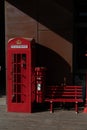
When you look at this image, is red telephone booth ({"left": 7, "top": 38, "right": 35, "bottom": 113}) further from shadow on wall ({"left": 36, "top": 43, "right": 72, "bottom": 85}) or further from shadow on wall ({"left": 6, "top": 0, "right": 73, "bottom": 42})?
shadow on wall ({"left": 6, "top": 0, "right": 73, "bottom": 42})

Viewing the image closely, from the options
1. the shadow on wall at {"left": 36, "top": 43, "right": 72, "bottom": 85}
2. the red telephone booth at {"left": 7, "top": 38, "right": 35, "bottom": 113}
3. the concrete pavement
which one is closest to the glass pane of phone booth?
the red telephone booth at {"left": 7, "top": 38, "right": 35, "bottom": 113}

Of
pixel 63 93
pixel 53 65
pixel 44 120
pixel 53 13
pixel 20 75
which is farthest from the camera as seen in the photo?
pixel 53 65

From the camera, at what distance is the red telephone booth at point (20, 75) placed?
1134 cm

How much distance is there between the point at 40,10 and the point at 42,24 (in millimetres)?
367

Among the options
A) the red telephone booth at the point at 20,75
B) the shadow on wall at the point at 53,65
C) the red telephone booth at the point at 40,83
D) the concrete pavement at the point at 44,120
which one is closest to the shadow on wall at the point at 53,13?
the shadow on wall at the point at 53,65

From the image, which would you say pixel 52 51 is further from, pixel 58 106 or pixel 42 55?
pixel 58 106

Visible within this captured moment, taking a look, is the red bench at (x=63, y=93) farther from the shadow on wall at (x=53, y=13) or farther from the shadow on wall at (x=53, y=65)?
the shadow on wall at (x=53, y=13)

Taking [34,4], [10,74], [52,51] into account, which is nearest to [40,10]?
[34,4]

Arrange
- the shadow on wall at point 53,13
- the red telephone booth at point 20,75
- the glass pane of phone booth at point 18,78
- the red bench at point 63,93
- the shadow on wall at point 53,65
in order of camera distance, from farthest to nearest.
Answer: the shadow on wall at point 53,65 < the shadow on wall at point 53,13 < the red bench at point 63,93 < the glass pane of phone booth at point 18,78 < the red telephone booth at point 20,75

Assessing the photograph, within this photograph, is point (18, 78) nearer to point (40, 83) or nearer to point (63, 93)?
point (40, 83)

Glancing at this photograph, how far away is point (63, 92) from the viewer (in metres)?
11.8

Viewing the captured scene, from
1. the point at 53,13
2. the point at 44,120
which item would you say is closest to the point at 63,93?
the point at 44,120

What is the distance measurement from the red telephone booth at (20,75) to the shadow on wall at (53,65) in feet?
1.86

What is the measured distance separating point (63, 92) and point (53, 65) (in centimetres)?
82
